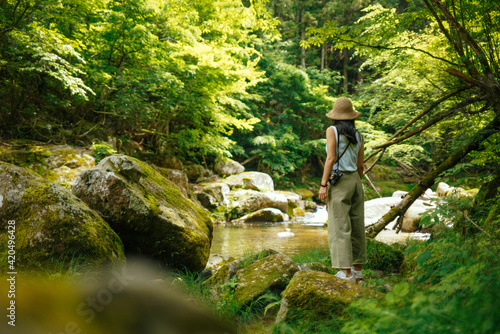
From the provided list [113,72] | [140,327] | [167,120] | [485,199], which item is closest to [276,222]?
[167,120]

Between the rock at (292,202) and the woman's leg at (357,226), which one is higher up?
the woman's leg at (357,226)

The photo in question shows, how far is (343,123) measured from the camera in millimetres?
3166

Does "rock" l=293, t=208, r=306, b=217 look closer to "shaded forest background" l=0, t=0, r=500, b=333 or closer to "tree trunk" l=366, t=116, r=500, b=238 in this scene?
"shaded forest background" l=0, t=0, r=500, b=333

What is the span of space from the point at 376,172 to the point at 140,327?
72.7 feet

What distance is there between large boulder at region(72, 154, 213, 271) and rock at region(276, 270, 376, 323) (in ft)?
7.45

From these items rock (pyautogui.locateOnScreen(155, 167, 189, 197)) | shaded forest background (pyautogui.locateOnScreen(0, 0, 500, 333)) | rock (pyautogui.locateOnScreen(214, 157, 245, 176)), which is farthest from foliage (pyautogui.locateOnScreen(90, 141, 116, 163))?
rock (pyautogui.locateOnScreen(214, 157, 245, 176))

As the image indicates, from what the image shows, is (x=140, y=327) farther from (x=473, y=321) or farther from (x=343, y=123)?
(x=343, y=123)

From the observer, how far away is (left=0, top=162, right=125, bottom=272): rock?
2463 millimetres

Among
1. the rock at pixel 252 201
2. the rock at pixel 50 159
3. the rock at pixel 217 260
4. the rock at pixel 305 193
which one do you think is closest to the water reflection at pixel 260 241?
the rock at pixel 217 260

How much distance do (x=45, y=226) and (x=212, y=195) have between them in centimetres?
1080

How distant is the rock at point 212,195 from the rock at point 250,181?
48.8 inches

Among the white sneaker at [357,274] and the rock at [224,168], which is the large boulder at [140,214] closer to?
the white sneaker at [357,274]

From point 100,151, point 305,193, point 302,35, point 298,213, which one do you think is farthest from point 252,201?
point 302,35

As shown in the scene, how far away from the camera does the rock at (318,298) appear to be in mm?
1954
